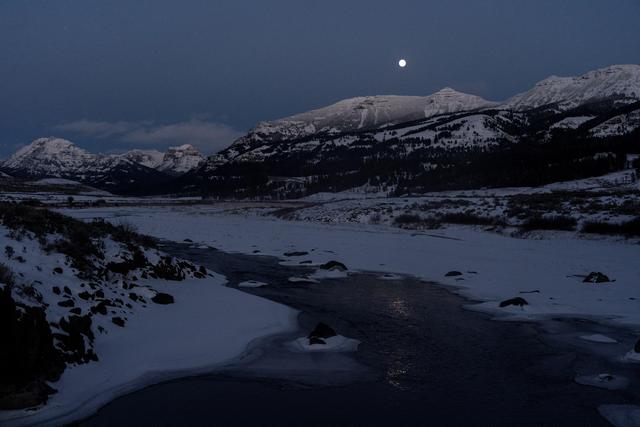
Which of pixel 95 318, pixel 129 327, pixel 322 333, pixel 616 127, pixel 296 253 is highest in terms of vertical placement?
pixel 616 127

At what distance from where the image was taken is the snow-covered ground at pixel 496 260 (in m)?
17.9

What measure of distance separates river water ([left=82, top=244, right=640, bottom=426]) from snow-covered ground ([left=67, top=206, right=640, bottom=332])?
2624mm

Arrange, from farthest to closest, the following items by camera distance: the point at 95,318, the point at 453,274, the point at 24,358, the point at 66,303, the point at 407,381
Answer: the point at 453,274 < the point at 95,318 < the point at 66,303 < the point at 407,381 < the point at 24,358

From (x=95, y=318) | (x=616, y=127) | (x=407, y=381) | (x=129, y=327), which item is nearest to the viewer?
(x=407, y=381)

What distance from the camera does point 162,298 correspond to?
16234mm

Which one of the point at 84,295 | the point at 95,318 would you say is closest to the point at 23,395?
the point at 95,318

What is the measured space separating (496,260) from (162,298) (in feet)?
62.7

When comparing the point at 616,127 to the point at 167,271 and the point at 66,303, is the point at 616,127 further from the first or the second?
the point at 66,303

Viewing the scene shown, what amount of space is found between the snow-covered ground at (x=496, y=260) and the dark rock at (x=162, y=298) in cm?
1054

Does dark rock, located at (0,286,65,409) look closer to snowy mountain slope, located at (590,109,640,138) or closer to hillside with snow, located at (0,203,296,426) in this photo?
hillside with snow, located at (0,203,296,426)

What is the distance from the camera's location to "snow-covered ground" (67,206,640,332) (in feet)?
58.8

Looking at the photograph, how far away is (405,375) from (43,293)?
870 cm

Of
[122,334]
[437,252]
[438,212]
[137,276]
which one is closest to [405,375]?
[122,334]

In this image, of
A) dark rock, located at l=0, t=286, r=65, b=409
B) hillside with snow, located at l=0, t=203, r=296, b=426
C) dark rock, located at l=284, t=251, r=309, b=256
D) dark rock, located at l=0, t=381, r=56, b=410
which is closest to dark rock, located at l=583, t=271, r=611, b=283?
hillside with snow, located at l=0, t=203, r=296, b=426
